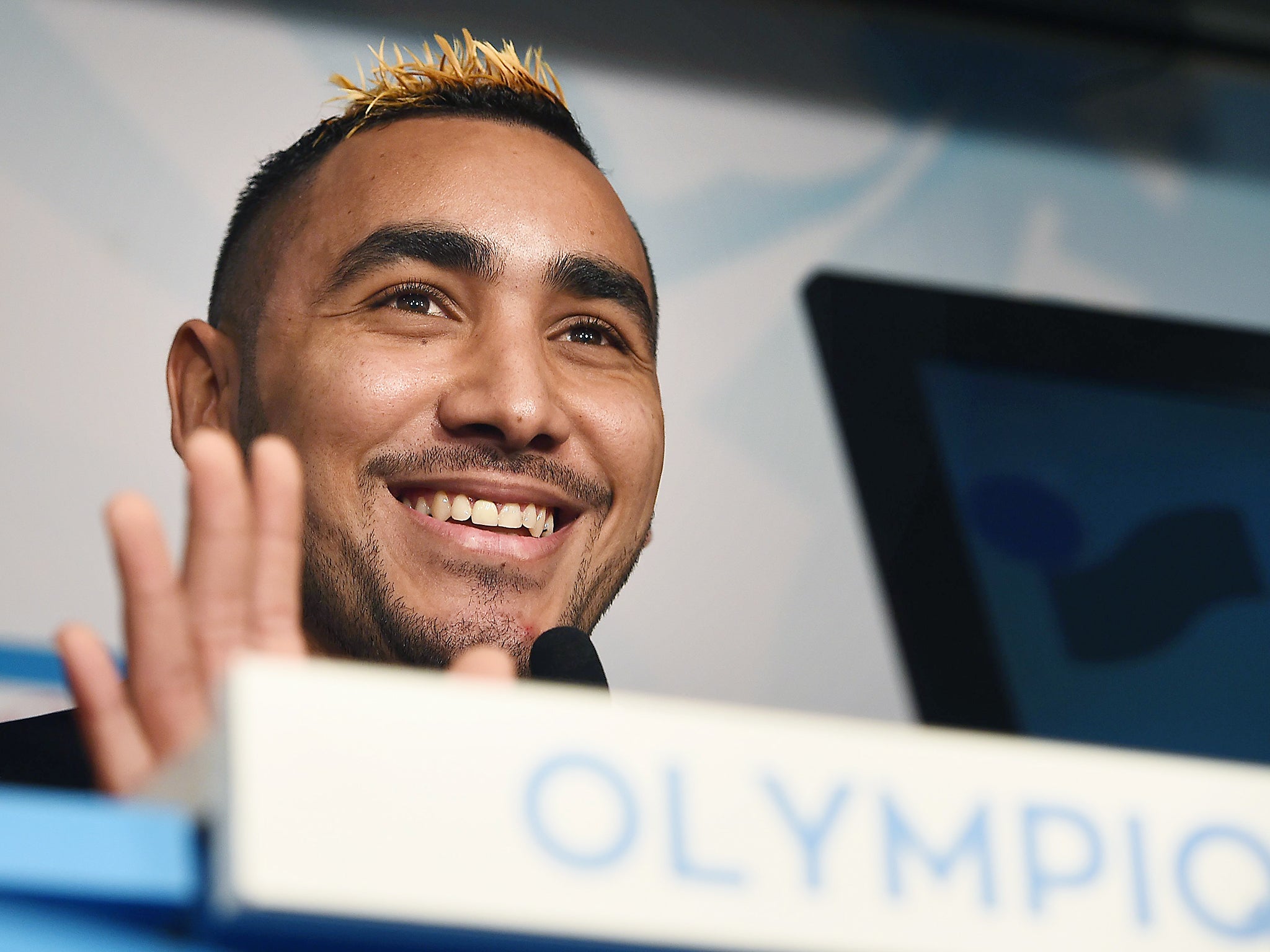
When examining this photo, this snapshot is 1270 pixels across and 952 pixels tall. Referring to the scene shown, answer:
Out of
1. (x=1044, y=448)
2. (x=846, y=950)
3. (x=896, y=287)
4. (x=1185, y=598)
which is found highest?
(x=896, y=287)

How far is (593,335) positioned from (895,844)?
85cm

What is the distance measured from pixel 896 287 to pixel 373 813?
1.42 metres

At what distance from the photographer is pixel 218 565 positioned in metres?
0.49

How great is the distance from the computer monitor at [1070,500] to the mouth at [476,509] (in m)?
0.59

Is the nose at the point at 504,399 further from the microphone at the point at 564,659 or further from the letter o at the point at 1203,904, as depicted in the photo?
the letter o at the point at 1203,904

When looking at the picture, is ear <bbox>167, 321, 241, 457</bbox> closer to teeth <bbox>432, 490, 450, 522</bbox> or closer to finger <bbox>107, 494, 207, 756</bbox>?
teeth <bbox>432, 490, 450, 522</bbox>

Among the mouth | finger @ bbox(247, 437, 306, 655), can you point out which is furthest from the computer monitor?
finger @ bbox(247, 437, 306, 655)

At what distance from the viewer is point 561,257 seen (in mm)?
1095

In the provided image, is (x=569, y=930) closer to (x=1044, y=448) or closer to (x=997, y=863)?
(x=997, y=863)

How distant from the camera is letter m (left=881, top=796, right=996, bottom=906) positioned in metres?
0.32

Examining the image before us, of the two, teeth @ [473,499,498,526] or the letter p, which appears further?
teeth @ [473,499,498,526]

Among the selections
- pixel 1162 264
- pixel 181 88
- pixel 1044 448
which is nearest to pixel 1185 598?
pixel 1044 448

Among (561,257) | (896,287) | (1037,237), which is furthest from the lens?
(1037,237)

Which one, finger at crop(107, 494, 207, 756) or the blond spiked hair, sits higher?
the blond spiked hair
